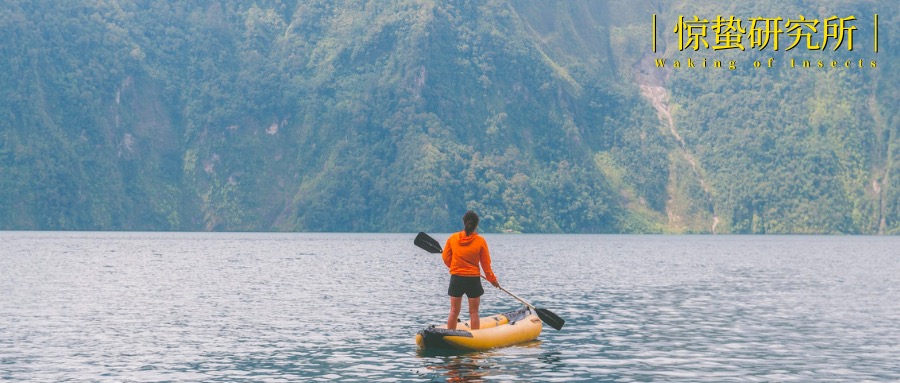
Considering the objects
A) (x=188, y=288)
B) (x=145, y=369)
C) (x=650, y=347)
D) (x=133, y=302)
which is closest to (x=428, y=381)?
(x=145, y=369)

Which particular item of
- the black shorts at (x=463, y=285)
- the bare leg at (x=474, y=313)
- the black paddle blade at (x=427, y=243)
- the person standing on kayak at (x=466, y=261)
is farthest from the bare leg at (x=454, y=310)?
the black paddle blade at (x=427, y=243)

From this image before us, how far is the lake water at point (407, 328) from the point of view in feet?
96.0

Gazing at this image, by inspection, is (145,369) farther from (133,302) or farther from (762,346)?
(133,302)

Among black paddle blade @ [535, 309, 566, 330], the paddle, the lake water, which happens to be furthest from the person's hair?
black paddle blade @ [535, 309, 566, 330]

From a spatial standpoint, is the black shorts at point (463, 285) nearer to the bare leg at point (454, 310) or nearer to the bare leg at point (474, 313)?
the bare leg at point (454, 310)

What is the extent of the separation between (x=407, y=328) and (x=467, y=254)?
932 centimetres

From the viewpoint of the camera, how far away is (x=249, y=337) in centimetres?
3700

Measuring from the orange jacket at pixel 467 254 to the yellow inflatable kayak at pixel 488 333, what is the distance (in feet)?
6.61

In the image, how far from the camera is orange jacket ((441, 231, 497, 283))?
31.8 m

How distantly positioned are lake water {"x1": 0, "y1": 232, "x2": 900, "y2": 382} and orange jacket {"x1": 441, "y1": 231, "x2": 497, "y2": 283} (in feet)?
8.61

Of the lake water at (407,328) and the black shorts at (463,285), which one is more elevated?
the black shorts at (463,285)

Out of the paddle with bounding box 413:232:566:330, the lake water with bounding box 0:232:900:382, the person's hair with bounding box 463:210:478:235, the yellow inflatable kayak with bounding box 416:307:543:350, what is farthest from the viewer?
the paddle with bounding box 413:232:566:330

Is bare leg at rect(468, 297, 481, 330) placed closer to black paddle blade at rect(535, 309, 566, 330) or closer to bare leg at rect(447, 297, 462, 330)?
bare leg at rect(447, 297, 462, 330)

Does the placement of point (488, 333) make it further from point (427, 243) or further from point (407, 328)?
point (407, 328)
